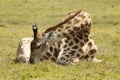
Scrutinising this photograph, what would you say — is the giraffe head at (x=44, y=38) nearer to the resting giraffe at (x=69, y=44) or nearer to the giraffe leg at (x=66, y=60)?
the resting giraffe at (x=69, y=44)

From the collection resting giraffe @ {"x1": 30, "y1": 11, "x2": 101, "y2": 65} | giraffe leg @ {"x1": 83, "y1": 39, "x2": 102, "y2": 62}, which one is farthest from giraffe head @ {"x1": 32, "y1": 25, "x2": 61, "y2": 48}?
giraffe leg @ {"x1": 83, "y1": 39, "x2": 102, "y2": 62}

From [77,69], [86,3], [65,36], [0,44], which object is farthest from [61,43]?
[86,3]

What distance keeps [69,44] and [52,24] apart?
13.3 metres

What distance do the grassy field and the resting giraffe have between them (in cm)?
43

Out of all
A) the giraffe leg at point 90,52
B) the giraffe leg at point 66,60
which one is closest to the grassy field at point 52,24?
the giraffe leg at point 66,60

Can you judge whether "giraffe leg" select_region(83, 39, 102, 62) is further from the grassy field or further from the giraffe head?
the giraffe head

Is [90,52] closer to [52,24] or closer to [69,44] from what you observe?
[69,44]

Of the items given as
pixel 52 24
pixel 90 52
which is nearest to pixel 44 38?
pixel 90 52

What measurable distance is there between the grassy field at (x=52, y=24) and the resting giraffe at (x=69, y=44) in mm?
432

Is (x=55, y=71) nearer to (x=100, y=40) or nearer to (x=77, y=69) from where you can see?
(x=77, y=69)

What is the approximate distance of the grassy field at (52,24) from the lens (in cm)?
860

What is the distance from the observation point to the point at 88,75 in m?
8.41

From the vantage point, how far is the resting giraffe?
33.0 ft

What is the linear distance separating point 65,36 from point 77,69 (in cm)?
123
